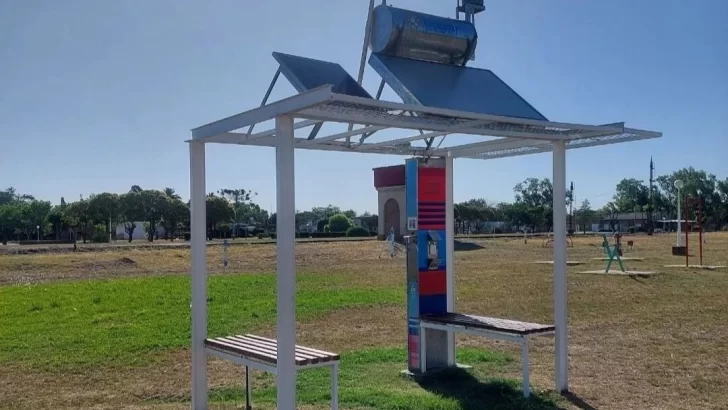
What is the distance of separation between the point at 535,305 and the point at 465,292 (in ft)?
8.22

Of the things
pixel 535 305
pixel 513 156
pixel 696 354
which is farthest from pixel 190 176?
pixel 535 305

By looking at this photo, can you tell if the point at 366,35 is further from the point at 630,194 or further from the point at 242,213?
the point at 630,194

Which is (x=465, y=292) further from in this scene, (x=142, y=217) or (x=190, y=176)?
(x=142, y=217)

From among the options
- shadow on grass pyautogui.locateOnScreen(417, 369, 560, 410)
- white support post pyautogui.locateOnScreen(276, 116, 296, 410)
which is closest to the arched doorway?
shadow on grass pyautogui.locateOnScreen(417, 369, 560, 410)

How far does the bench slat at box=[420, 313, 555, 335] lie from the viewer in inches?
272

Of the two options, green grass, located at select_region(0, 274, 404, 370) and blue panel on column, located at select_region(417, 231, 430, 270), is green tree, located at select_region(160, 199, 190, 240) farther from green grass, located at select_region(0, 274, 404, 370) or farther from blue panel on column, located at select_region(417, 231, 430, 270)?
blue panel on column, located at select_region(417, 231, 430, 270)

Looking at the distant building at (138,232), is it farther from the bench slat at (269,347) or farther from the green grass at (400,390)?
the bench slat at (269,347)

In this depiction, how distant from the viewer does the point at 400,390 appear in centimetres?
696

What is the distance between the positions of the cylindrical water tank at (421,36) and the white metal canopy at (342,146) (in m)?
0.78

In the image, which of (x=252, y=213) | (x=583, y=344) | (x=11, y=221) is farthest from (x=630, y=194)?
(x=583, y=344)

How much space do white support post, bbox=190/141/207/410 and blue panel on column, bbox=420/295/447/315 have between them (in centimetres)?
267

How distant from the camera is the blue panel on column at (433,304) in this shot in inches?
319

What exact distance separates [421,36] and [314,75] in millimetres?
1337

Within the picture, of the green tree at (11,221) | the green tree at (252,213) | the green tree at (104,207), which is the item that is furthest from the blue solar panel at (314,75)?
the green tree at (252,213)
